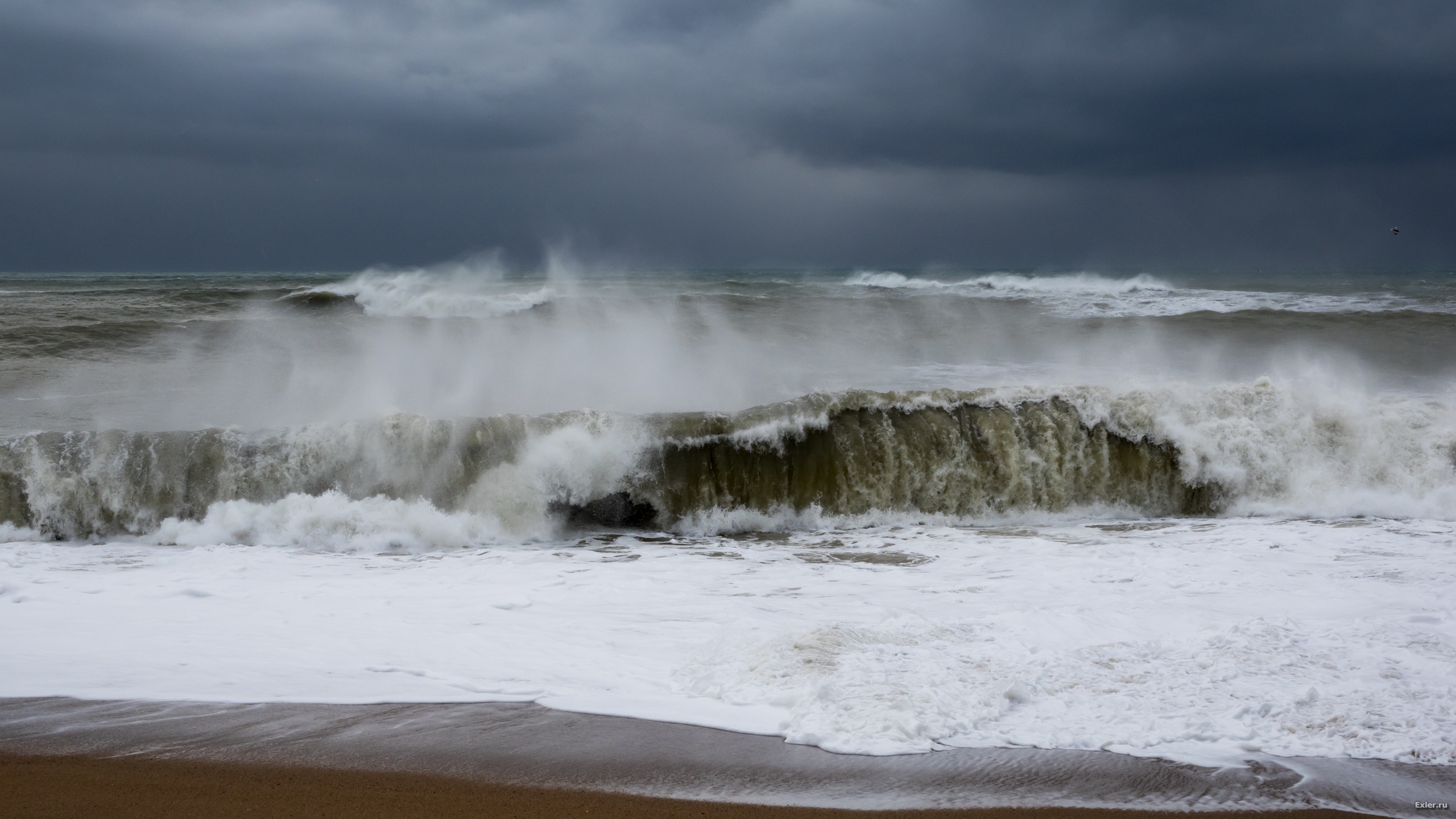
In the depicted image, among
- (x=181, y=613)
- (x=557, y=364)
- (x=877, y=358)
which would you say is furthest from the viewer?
(x=877, y=358)

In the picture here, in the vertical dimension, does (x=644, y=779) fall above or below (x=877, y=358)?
below

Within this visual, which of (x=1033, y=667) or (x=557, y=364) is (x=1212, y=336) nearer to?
(x=557, y=364)

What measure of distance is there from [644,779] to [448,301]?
21618mm

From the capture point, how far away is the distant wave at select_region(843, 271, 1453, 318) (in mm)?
23703

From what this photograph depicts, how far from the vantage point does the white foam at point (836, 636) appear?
363cm

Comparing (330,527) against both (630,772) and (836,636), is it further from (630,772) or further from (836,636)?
(630,772)

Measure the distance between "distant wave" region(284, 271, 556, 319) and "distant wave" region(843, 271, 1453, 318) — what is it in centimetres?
1407

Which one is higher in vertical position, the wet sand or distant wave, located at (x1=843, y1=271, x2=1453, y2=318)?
distant wave, located at (x1=843, y1=271, x2=1453, y2=318)

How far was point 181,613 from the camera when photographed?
513 centimetres

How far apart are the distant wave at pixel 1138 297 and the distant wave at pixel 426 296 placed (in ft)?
46.2

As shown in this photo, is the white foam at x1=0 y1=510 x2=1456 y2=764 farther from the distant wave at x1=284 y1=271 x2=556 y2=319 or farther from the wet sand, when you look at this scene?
the distant wave at x1=284 y1=271 x2=556 y2=319

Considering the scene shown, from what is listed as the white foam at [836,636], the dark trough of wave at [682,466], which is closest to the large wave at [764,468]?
the dark trough of wave at [682,466]

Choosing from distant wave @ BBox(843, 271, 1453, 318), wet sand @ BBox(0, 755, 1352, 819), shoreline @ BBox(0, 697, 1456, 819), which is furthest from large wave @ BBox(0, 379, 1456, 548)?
distant wave @ BBox(843, 271, 1453, 318)

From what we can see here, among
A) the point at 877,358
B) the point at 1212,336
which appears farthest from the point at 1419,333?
the point at 877,358
